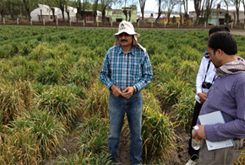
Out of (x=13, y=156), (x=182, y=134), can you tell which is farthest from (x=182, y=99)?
(x=13, y=156)

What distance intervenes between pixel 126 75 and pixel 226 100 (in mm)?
1197

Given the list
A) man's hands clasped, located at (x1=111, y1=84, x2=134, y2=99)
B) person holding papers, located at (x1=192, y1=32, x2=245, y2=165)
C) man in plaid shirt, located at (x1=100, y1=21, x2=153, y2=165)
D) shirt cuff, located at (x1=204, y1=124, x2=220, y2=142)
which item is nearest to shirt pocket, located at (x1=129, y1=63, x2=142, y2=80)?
man in plaid shirt, located at (x1=100, y1=21, x2=153, y2=165)

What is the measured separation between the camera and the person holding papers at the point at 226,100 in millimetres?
1478

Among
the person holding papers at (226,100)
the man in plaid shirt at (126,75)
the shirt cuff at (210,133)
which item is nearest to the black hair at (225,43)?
the person holding papers at (226,100)

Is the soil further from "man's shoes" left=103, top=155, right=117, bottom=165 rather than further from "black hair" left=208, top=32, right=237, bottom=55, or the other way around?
"black hair" left=208, top=32, right=237, bottom=55

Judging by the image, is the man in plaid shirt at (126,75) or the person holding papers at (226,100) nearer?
the person holding papers at (226,100)

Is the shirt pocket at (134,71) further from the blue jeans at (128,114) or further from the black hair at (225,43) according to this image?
the black hair at (225,43)

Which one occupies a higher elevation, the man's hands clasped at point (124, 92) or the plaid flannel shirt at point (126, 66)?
the plaid flannel shirt at point (126, 66)

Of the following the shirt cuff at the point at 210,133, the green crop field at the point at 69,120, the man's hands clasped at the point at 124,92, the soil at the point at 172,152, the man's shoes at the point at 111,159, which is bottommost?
the soil at the point at 172,152

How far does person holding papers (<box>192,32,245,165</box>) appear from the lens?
1478 millimetres

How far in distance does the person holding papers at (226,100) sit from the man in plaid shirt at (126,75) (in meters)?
0.96

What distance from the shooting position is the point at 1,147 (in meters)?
2.67

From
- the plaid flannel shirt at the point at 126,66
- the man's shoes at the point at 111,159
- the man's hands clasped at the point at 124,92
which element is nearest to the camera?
the man's hands clasped at the point at 124,92

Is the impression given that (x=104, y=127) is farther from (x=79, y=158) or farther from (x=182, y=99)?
(x=182, y=99)
